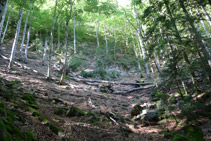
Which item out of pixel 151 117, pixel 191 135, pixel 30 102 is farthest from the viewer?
pixel 151 117

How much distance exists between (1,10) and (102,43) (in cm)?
3046

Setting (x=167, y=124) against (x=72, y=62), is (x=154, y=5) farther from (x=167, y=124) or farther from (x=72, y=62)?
(x=72, y=62)

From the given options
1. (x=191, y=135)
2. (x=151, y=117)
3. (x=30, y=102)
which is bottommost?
(x=151, y=117)

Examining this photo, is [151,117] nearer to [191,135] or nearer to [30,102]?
[191,135]

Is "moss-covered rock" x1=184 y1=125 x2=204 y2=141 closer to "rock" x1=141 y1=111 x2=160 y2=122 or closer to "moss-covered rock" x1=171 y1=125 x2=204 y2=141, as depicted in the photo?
"moss-covered rock" x1=171 y1=125 x2=204 y2=141

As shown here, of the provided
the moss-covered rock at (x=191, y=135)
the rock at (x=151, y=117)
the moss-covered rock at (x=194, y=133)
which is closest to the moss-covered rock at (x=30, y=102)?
the moss-covered rock at (x=191, y=135)

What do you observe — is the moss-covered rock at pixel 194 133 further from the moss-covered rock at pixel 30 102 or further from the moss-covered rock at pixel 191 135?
the moss-covered rock at pixel 30 102

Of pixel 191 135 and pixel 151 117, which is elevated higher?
pixel 191 135

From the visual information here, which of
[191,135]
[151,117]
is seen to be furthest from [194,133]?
[151,117]

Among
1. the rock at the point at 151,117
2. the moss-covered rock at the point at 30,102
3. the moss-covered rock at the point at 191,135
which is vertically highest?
the moss-covered rock at the point at 30,102

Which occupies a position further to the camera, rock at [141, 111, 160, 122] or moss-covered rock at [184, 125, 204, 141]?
rock at [141, 111, 160, 122]

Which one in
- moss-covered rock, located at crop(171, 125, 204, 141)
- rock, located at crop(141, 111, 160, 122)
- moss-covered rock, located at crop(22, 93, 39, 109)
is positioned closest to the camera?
moss-covered rock, located at crop(171, 125, 204, 141)

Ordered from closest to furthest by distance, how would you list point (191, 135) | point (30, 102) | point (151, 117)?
point (191, 135), point (30, 102), point (151, 117)

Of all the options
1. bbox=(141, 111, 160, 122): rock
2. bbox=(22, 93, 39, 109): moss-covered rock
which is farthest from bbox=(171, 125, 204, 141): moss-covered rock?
bbox=(22, 93, 39, 109): moss-covered rock
